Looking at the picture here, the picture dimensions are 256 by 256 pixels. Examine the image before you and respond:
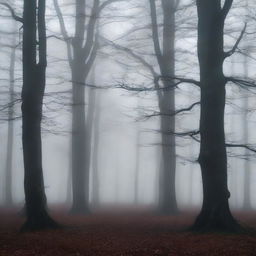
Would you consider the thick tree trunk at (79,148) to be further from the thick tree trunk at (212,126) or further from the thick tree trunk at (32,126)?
the thick tree trunk at (212,126)

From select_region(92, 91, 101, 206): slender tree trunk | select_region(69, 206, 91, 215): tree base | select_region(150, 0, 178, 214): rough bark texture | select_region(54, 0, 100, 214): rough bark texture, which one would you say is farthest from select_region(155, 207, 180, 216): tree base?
select_region(92, 91, 101, 206): slender tree trunk

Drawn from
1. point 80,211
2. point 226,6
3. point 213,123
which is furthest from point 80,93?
point 226,6

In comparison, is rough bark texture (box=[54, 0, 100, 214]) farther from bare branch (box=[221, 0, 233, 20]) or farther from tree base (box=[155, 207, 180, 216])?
bare branch (box=[221, 0, 233, 20])

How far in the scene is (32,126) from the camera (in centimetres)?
1380

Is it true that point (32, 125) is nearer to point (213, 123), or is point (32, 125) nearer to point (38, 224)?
point (38, 224)

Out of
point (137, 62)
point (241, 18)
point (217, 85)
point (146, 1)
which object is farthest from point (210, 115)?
point (146, 1)

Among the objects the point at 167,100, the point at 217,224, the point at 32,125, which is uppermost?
the point at 167,100

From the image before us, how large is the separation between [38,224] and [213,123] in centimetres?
612

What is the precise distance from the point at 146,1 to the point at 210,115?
38.2 ft

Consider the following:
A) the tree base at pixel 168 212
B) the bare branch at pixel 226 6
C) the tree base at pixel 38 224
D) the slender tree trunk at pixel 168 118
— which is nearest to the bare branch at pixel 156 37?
the slender tree trunk at pixel 168 118

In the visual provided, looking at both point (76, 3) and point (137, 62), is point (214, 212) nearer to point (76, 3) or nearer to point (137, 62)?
point (137, 62)

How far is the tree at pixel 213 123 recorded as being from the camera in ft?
41.4

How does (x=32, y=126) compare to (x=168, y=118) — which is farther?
(x=168, y=118)

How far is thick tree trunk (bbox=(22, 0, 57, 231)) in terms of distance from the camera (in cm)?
1347
